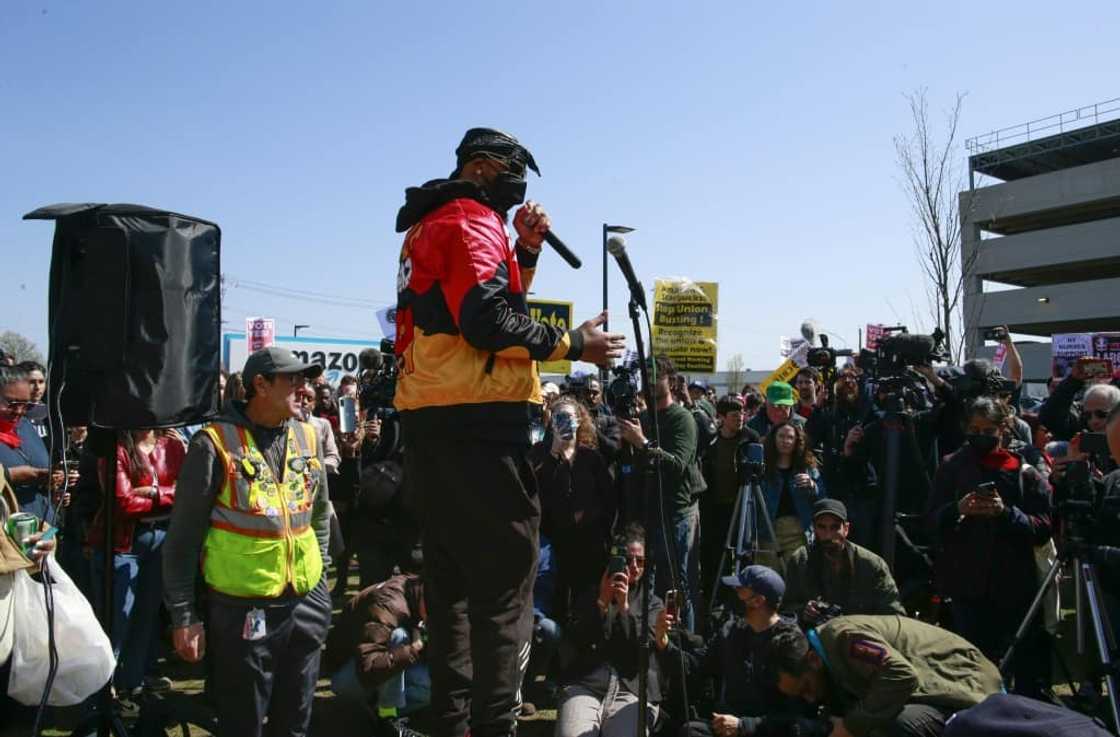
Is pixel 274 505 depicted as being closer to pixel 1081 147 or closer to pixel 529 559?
pixel 529 559

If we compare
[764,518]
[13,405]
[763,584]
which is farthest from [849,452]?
[13,405]

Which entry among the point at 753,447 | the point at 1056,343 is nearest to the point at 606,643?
the point at 753,447

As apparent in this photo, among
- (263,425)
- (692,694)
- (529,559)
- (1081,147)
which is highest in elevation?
(1081,147)

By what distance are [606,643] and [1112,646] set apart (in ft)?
8.68

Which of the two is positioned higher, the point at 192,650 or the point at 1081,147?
the point at 1081,147

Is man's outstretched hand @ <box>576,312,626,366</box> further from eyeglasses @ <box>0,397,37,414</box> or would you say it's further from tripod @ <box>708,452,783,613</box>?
eyeglasses @ <box>0,397,37,414</box>

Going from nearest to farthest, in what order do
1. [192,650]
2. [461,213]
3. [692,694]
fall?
[461,213] < [192,650] < [692,694]

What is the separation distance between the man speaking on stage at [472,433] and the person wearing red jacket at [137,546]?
11.0 feet

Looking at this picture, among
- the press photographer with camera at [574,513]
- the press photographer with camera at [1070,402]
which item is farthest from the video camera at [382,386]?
the press photographer with camera at [1070,402]

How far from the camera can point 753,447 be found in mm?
6707

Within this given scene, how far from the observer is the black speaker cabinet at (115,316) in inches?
133

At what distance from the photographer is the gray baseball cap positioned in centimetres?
362

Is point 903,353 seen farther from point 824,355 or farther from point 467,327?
point 467,327

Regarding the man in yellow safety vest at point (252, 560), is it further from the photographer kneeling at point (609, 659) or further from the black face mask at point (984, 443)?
the black face mask at point (984, 443)
